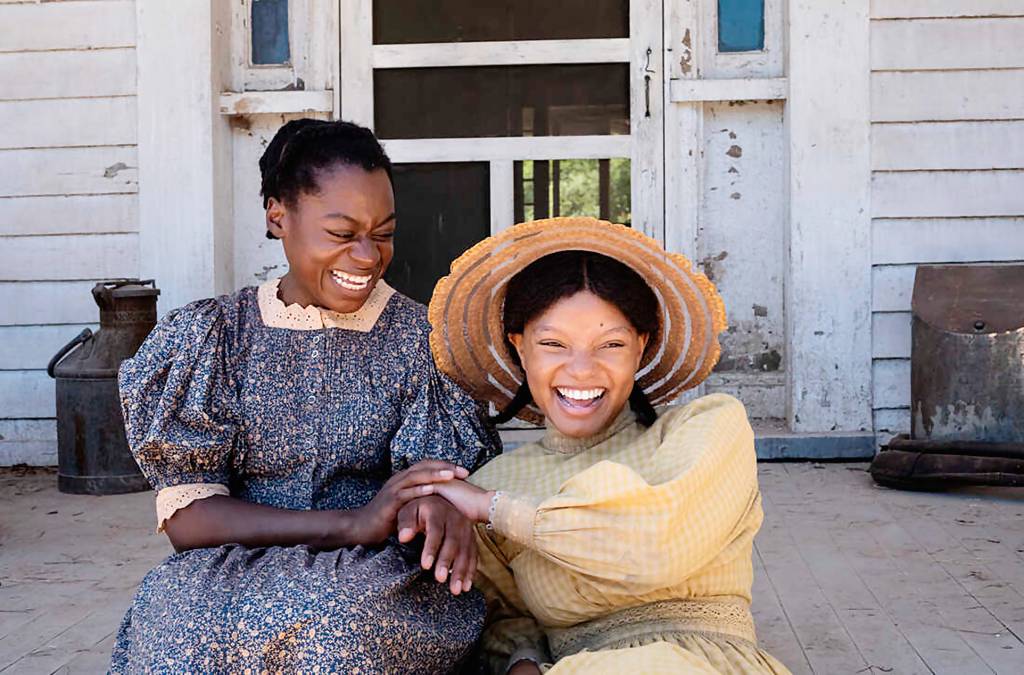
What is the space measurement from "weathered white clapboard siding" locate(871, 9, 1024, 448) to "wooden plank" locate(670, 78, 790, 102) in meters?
0.46

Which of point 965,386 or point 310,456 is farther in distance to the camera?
point 965,386

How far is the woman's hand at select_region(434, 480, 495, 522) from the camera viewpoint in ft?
7.25

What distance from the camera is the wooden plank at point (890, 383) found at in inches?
213

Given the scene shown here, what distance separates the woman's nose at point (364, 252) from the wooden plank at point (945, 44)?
11.7 ft

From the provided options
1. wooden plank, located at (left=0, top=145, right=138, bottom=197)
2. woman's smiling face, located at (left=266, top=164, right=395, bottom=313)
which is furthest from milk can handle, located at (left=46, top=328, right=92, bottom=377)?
woman's smiling face, located at (left=266, top=164, right=395, bottom=313)

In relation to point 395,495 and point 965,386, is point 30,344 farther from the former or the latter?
point 965,386

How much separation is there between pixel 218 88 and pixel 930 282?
129 inches

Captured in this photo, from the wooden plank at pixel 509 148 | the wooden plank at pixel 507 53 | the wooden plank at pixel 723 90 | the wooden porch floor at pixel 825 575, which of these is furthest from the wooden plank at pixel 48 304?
the wooden plank at pixel 723 90

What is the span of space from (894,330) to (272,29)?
10.5 feet

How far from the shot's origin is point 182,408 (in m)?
2.39

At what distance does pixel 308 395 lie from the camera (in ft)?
8.09

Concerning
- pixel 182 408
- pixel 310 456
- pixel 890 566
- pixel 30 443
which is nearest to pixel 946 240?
pixel 890 566

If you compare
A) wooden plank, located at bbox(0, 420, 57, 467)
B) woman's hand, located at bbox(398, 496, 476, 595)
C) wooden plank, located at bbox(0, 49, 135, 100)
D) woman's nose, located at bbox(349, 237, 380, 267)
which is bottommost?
wooden plank, located at bbox(0, 420, 57, 467)

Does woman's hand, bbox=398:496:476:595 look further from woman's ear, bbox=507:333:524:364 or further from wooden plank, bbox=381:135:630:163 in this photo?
wooden plank, bbox=381:135:630:163
